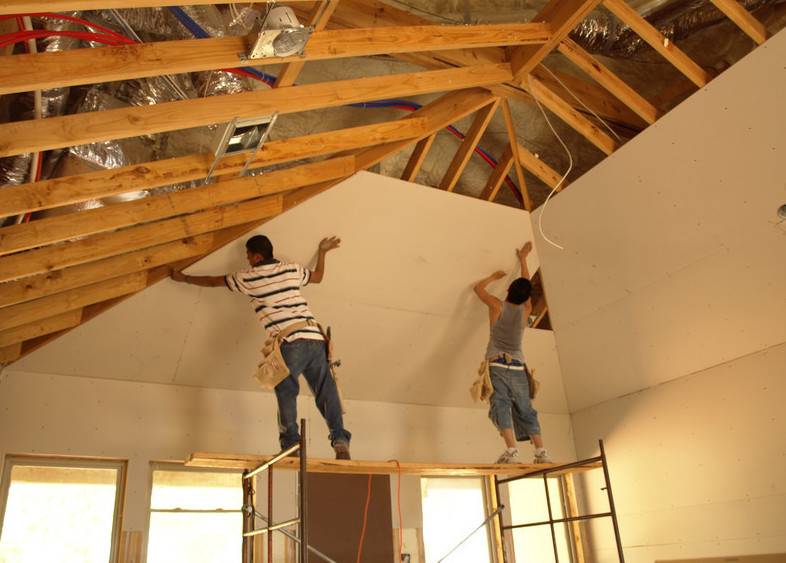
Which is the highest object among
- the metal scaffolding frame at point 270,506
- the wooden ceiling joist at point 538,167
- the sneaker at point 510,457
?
the wooden ceiling joist at point 538,167

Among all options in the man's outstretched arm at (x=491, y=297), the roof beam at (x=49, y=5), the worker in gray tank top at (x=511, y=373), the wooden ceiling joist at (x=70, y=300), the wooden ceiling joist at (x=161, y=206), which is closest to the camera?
the roof beam at (x=49, y=5)

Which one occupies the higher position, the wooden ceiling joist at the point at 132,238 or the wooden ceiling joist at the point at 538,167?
the wooden ceiling joist at the point at 538,167

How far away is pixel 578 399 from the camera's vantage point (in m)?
5.80

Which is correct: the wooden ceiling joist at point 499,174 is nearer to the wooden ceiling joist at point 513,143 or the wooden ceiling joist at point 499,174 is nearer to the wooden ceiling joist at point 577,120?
the wooden ceiling joist at point 513,143

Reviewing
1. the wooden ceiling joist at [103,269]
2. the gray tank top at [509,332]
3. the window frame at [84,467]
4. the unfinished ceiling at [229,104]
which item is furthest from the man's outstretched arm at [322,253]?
the window frame at [84,467]

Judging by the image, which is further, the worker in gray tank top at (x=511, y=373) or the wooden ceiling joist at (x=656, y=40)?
the worker in gray tank top at (x=511, y=373)

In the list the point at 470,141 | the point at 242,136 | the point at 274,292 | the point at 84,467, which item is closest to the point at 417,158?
the point at 470,141

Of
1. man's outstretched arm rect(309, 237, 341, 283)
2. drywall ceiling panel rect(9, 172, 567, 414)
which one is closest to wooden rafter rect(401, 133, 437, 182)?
drywall ceiling panel rect(9, 172, 567, 414)

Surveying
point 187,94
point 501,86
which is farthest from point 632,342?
point 187,94

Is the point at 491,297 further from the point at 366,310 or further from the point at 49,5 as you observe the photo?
the point at 49,5

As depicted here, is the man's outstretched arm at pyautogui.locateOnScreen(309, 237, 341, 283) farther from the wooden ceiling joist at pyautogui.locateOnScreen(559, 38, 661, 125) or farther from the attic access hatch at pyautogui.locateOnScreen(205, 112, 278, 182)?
the wooden ceiling joist at pyautogui.locateOnScreen(559, 38, 661, 125)

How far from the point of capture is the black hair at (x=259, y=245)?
13.7ft

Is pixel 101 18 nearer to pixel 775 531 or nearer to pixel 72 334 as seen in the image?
pixel 72 334

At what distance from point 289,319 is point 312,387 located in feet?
1.42
